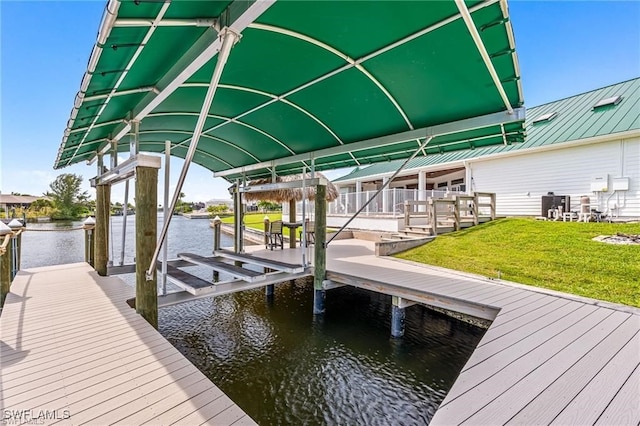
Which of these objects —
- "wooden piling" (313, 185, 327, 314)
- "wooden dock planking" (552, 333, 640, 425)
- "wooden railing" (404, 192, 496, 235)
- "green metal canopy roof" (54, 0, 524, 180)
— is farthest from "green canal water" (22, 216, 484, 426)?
"wooden railing" (404, 192, 496, 235)

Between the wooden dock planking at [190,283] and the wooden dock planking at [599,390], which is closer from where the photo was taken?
the wooden dock planking at [599,390]

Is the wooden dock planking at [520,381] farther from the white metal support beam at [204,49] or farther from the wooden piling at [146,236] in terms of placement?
the wooden piling at [146,236]

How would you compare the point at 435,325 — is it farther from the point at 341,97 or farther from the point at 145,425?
the point at 145,425

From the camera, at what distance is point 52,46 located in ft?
18.1

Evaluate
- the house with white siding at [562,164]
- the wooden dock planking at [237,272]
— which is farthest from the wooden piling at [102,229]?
the house with white siding at [562,164]

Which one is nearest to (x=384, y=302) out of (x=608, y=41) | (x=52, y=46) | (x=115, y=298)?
(x=115, y=298)

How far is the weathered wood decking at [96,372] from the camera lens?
2.15 m

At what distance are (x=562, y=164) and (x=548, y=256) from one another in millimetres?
6455

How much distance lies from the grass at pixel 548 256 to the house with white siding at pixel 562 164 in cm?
237

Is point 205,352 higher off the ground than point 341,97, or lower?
lower

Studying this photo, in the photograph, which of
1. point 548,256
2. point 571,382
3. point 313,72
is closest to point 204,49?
point 313,72

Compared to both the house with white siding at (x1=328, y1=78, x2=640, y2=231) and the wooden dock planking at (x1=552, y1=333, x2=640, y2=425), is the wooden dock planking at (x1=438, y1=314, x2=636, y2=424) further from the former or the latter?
the house with white siding at (x1=328, y1=78, x2=640, y2=231)

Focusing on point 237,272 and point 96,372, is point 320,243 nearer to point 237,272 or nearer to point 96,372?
point 237,272

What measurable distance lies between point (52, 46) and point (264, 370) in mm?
6943
